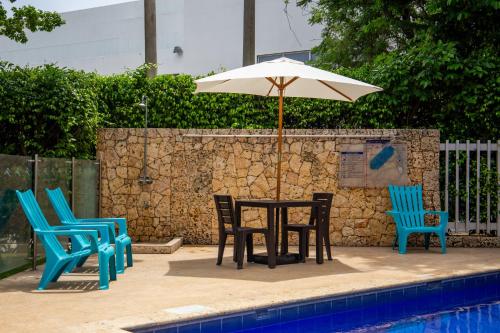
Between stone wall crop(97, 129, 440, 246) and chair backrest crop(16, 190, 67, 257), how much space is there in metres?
4.15

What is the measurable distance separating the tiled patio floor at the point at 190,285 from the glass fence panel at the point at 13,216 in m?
0.23

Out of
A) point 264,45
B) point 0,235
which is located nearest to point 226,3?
point 264,45

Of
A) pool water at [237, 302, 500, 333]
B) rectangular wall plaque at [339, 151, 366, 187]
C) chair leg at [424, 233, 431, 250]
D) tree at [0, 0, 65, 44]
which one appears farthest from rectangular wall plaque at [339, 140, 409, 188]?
tree at [0, 0, 65, 44]

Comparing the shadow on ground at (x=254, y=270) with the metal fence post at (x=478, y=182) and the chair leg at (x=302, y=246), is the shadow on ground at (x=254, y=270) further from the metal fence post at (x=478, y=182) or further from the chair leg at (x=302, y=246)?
the metal fence post at (x=478, y=182)

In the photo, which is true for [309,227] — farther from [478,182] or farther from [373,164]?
[478,182]

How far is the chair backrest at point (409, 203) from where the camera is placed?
34.1ft

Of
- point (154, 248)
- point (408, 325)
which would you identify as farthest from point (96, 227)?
point (408, 325)

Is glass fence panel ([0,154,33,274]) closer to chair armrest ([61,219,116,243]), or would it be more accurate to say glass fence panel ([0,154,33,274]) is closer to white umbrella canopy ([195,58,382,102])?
chair armrest ([61,219,116,243])

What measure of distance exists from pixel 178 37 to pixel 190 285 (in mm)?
14992

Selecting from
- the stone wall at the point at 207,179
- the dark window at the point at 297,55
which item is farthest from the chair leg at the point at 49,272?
the dark window at the point at 297,55

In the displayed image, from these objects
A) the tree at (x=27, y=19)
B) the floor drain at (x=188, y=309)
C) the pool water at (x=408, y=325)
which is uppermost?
the tree at (x=27, y=19)

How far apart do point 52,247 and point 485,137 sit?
7675mm

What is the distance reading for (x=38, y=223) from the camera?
22.3ft

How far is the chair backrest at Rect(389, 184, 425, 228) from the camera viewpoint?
10.4 meters
